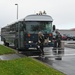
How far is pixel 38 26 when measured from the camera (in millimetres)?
25938

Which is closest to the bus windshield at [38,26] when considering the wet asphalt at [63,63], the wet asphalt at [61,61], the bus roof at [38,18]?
the bus roof at [38,18]

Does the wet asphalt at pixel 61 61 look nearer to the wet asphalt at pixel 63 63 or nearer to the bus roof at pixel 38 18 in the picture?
the wet asphalt at pixel 63 63

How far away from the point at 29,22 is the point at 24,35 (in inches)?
45.2

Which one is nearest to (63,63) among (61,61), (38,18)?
(61,61)

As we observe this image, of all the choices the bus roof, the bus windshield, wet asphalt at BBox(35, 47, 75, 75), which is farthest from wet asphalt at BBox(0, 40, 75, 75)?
the bus roof

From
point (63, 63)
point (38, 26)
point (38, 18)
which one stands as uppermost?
point (38, 18)

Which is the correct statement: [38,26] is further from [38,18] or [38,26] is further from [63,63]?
[63,63]

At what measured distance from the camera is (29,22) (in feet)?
84.4

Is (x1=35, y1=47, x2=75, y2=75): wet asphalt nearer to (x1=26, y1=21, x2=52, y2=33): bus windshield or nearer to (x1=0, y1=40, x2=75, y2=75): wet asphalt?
(x1=0, y1=40, x2=75, y2=75): wet asphalt

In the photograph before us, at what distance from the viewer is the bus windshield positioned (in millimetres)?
25609

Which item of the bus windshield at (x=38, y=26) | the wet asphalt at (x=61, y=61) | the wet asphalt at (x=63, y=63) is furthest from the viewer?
the bus windshield at (x=38, y=26)

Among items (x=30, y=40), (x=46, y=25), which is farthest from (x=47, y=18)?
(x=30, y=40)

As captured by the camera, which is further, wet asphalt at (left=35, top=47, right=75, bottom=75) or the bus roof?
the bus roof

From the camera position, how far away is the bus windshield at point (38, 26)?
25.6m
